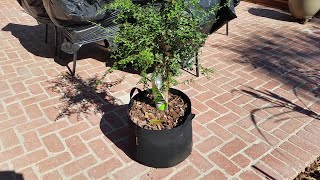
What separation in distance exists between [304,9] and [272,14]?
90 centimetres

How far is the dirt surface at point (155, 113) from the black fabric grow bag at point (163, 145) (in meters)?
0.08

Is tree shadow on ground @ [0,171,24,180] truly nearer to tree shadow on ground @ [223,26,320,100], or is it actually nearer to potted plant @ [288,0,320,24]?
tree shadow on ground @ [223,26,320,100]

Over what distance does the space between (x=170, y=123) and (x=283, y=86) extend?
6.68 feet

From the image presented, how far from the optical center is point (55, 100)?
138 inches

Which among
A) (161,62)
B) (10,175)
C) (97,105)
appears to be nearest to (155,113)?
(161,62)

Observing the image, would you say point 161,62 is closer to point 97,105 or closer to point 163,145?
point 163,145

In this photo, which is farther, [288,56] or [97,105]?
[288,56]

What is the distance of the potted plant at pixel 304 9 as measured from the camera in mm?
5944

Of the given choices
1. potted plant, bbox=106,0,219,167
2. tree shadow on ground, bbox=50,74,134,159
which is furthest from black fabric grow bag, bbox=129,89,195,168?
tree shadow on ground, bbox=50,74,134,159

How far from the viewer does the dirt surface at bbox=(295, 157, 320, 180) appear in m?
2.55

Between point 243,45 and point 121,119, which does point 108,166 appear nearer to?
point 121,119

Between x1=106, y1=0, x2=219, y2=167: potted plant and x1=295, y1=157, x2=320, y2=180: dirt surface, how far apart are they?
3.15ft

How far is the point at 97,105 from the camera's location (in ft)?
11.3

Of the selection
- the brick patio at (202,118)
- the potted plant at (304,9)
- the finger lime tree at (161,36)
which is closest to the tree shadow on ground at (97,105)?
the brick patio at (202,118)
